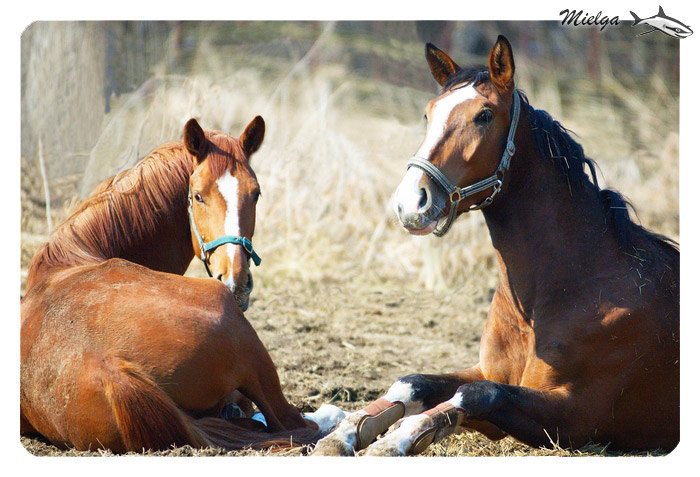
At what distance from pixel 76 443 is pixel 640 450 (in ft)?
10.1

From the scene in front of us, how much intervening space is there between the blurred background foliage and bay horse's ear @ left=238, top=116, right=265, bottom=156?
1983mm

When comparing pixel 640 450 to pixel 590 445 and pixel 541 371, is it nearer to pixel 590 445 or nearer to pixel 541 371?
pixel 590 445

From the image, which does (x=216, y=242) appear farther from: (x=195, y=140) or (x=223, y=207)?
(x=195, y=140)

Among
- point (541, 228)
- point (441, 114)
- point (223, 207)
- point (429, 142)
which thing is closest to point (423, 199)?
point (429, 142)

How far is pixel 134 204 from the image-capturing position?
500 centimetres

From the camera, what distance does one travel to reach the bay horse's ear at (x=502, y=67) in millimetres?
4348

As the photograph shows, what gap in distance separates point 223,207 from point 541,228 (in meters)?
1.87

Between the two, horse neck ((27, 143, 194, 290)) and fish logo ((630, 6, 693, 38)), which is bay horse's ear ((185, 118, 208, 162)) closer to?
horse neck ((27, 143, 194, 290))

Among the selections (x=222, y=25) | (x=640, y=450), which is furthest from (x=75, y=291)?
(x=222, y=25)

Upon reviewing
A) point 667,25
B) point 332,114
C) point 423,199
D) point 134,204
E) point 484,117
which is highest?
point 667,25

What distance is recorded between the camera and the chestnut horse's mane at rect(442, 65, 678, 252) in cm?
454

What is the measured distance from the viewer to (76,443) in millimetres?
3873

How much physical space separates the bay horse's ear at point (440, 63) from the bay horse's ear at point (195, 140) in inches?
57.1

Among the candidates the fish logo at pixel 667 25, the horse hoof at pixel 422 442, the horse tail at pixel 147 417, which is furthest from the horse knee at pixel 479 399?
the fish logo at pixel 667 25
